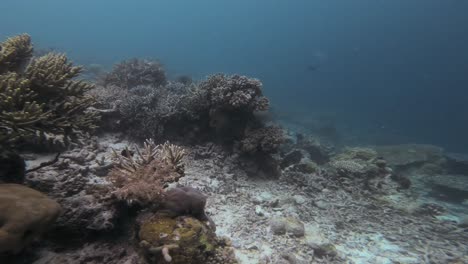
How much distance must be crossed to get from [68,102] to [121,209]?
71.7 inches

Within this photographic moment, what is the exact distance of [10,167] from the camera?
11.6 ft

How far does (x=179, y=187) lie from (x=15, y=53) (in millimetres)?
3533

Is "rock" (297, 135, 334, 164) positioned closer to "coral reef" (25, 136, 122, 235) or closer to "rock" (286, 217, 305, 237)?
"rock" (286, 217, 305, 237)

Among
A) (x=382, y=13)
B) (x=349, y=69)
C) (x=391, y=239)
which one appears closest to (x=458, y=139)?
(x=391, y=239)

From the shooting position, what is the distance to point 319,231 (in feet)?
20.6

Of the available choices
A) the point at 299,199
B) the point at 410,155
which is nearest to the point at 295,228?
the point at 299,199

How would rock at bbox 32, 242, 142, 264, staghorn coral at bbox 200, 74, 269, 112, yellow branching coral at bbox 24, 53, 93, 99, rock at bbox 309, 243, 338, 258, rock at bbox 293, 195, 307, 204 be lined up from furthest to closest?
staghorn coral at bbox 200, 74, 269, 112 → rock at bbox 293, 195, 307, 204 → rock at bbox 309, 243, 338, 258 → yellow branching coral at bbox 24, 53, 93, 99 → rock at bbox 32, 242, 142, 264

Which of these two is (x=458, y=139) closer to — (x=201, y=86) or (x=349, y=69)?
(x=201, y=86)

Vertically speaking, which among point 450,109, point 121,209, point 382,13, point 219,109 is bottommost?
point 121,209

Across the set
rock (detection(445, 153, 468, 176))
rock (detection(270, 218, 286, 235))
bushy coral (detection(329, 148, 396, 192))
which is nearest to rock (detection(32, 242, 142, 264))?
rock (detection(270, 218, 286, 235))

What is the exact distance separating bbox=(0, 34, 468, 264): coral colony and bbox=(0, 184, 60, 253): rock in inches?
0.4

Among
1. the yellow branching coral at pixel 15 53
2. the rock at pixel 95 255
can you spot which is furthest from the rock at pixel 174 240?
the yellow branching coral at pixel 15 53

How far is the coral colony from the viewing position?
3.43 metres

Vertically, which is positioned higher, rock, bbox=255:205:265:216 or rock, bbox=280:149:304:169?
rock, bbox=280:149:304:169
